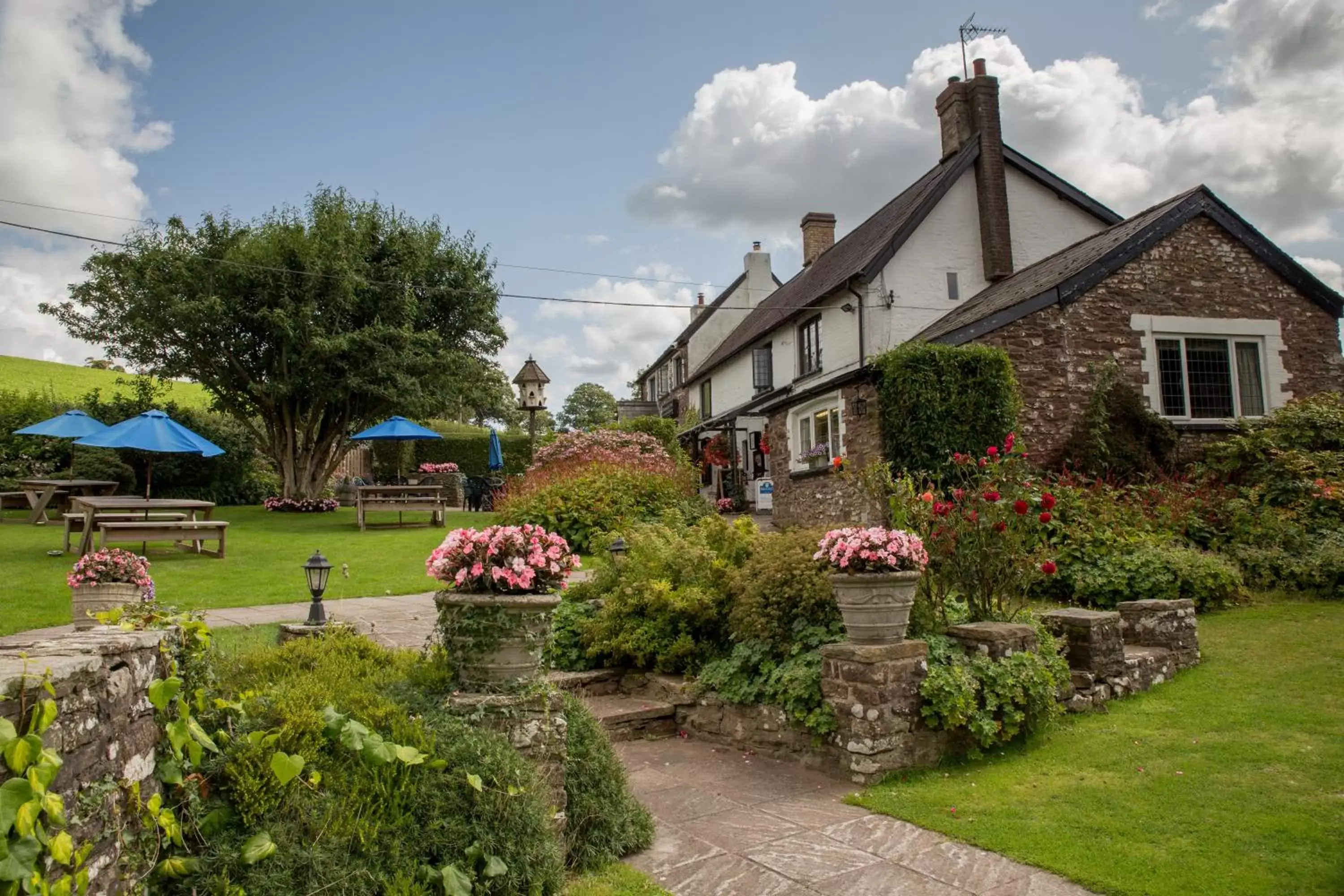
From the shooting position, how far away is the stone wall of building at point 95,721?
7.66ft

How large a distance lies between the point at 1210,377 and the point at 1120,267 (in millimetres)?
2780

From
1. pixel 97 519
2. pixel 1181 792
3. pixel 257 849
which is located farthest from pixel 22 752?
pixel 97 519

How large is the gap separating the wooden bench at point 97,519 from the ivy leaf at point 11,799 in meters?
12.1

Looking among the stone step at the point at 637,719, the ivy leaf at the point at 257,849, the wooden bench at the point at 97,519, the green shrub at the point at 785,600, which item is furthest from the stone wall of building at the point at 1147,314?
the wooden bench at the point at 97,519

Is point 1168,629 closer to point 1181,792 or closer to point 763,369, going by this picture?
point 1181,792

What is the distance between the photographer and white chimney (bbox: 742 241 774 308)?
34000 millimetres

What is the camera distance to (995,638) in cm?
579

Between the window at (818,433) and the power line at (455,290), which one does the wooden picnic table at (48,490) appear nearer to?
the power line at (455,290)

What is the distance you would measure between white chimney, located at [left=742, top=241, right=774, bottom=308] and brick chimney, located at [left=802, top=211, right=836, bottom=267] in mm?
3955

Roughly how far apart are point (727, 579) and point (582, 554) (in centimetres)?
682

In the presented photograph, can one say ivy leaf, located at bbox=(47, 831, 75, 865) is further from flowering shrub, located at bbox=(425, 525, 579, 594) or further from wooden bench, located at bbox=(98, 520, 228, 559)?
wooden bench, located at bbox=(98, 520, 228, 559)

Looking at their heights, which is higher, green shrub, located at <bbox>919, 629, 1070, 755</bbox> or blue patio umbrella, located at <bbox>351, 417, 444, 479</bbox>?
blue patio umbrella, located at <bbox>351, 417, 444, 479</bbox>

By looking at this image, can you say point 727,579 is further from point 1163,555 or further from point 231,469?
point 231,469

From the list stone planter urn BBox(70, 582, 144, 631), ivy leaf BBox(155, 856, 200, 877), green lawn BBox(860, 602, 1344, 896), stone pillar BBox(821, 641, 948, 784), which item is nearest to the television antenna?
green lawn BBox(860, 602, 1344, 896)
